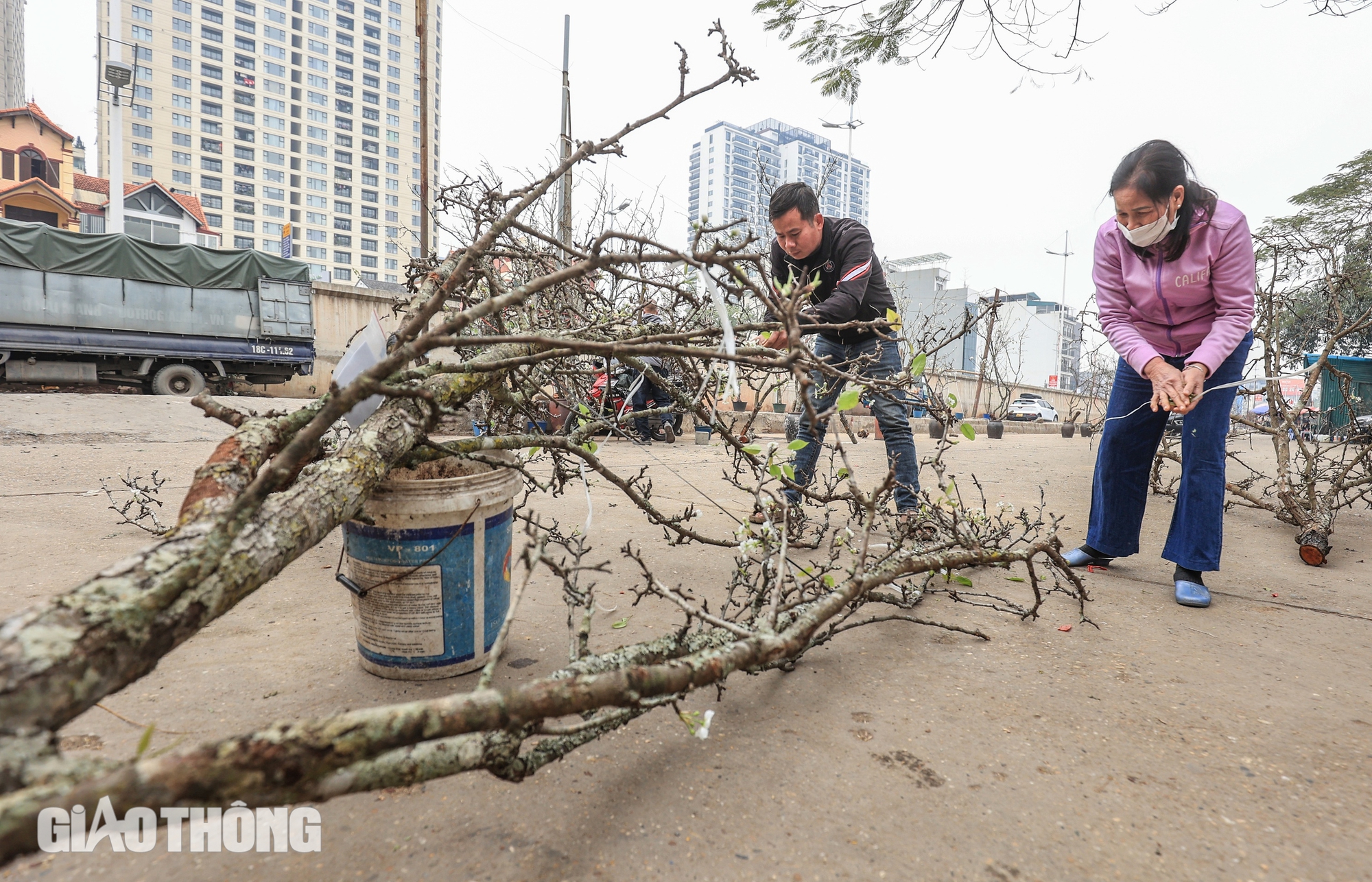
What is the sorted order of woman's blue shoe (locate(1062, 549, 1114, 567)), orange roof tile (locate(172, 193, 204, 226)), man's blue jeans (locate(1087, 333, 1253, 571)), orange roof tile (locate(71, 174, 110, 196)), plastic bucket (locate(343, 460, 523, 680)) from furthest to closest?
orange roof tile (locate(172, 193, 204, 226)), orange roof tile (locate(71, 174, 110, 196)), woman's blue shoe (locate(1062, 549, 1114, 567)), man's blue jeans (locate(1087, 333, 1253, 571)), plastic bucket (locate(343, 460, 523, 680))

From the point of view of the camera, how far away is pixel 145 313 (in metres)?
12.0

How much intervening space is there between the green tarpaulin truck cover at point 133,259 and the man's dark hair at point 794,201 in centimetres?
1322

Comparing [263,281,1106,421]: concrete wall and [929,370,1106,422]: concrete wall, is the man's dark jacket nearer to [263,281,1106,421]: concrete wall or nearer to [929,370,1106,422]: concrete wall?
[263,281,1106,421]: concrete wall

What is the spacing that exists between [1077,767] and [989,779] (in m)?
0.21

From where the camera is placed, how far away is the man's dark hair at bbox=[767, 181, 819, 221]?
10.2 feet

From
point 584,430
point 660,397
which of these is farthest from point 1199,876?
point 660,397

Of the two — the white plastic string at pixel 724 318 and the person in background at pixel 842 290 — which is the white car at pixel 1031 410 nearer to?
the person in background at pixel 842 290

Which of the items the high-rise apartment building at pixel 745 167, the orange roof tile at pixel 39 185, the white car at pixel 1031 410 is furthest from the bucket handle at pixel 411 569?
the high-rise apartment building at pixel 745 167

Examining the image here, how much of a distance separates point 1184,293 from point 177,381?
1510 cm

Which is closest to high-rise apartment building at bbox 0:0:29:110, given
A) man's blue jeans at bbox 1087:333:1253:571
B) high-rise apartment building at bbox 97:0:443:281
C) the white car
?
high-rise apartment building at bbox 97:0:443:281

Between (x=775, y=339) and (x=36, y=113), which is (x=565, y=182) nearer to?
(x=775, y=339)

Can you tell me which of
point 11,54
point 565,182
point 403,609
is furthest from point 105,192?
point 403,609

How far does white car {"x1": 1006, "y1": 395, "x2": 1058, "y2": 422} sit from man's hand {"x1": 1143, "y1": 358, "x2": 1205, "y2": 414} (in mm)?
25675

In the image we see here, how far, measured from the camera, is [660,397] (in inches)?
356
